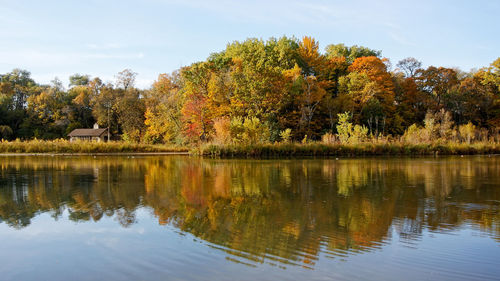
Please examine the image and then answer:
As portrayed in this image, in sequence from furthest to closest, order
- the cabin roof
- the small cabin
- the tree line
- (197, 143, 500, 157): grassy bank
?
Answer: the cabin roof
the small cabin
the tree line
(197, 143, 500, 157): grassy bank

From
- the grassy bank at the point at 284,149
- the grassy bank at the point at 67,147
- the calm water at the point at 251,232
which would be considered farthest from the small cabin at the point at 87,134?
the calm water at the point at 251,232

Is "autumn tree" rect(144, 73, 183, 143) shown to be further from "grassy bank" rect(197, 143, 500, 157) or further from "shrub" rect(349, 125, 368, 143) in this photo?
"shrub" rect(349, 125, 368, 143)

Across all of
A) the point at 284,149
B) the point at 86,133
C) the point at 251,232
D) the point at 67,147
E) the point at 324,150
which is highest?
the point at 86,133

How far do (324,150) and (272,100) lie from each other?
425 inches

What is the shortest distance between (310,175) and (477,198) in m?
6.34

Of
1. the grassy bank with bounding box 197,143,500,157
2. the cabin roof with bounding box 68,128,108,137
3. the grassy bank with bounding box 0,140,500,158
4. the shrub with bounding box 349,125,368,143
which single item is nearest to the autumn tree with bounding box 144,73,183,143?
the grassy bank with bounding box 0,140,500,158

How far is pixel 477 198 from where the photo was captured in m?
9.84

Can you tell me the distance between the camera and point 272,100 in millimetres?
37594

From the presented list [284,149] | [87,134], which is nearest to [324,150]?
[284,149]

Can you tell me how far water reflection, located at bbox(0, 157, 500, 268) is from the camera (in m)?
6.18

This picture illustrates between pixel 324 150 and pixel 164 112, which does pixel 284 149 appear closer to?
pixel 324 150

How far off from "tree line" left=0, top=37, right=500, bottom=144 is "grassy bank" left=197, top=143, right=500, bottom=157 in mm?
1098

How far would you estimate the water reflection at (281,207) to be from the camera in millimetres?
6180

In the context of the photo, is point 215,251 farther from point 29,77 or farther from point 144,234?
point 29,77
